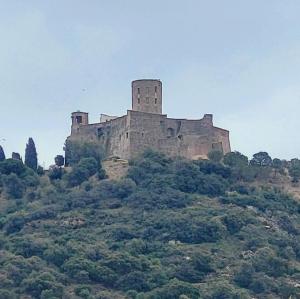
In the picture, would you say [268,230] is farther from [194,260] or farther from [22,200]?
[22,200]

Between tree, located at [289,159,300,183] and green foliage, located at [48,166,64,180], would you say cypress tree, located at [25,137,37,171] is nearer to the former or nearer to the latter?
green foliage, located at [48,166,64,180]

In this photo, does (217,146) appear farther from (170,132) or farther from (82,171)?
(82,171)

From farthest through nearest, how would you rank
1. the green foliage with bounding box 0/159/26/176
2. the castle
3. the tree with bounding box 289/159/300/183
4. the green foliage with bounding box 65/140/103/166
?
1. the tree with bounding box 289/159/300/183
2. the green foliage with bounding box 0/159/26/176
3. the green foliage with bounding box 65/140/103/166
4. the castle

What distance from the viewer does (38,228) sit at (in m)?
88.4

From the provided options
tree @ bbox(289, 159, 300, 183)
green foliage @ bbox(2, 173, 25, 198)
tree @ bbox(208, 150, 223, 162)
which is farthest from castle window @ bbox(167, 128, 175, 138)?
green foliage @ bbox(2, 173, 25, 198)

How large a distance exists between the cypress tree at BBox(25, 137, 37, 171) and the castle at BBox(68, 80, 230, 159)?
4310mm

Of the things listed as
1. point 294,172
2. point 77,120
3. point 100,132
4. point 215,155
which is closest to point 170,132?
point 215,155

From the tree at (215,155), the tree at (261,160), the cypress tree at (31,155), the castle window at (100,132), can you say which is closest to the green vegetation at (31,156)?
the cypress tree at (31,155)

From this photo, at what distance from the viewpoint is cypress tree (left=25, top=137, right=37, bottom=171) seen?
9800cm

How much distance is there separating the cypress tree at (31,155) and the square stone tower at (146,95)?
6.84m

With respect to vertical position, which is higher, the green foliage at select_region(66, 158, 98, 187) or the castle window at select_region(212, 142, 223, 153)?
the castle window at select_region(212, 142, 223, 153)

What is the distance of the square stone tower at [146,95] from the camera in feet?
311

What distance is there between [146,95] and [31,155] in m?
7.96

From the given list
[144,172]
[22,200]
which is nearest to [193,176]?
[144,172]
